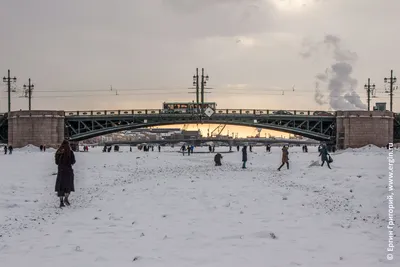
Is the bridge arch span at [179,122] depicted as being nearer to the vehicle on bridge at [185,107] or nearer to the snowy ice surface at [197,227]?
the vehicle on bridge at [185,107]

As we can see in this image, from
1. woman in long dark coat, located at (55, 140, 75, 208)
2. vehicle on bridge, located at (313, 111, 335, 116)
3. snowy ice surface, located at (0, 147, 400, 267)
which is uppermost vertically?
vehicle on bridge, located at (313, 111, 335, 116)

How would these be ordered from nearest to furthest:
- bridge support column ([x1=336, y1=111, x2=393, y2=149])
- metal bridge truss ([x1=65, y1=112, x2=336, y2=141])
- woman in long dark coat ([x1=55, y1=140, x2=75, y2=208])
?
woman in long dark coat ([x1=55, y1=140, x2=75, y2=208]) < metal bridge truss ([x1=65, y1=112, x2=336, y2=141]) < bridge support column ([x1=336, y1=111, x2=393, y2=149])

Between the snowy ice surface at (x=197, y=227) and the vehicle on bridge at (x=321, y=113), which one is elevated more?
the vehicle on bridge at (x=321, y=113)

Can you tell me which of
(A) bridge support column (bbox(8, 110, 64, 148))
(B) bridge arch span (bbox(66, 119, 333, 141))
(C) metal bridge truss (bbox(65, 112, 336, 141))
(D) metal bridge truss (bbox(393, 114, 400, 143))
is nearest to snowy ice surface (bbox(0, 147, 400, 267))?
(A) bridge support column (bbox(8, 110, 64, 148))

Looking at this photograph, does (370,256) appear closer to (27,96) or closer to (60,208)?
(60,208)

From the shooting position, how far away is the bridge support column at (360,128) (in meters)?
81.5

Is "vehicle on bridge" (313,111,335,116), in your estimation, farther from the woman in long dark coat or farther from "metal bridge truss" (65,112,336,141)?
the woman in long dark coat

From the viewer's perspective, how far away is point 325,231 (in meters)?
9.94

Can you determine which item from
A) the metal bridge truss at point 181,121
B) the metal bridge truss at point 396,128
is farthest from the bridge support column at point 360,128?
the metal bridge truss at point 396,128

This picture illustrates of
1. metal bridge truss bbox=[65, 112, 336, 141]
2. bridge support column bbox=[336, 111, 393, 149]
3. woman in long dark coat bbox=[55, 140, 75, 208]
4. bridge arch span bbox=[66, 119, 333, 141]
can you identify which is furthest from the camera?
bridge support column bbox=[336, 111, 393, 149]

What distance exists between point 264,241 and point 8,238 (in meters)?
5.29

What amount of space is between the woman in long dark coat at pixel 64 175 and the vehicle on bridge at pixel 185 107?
68.8m

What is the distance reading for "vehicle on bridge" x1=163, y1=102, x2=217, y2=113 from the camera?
8574cm

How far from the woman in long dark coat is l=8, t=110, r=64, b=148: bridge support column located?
65.6 metres
